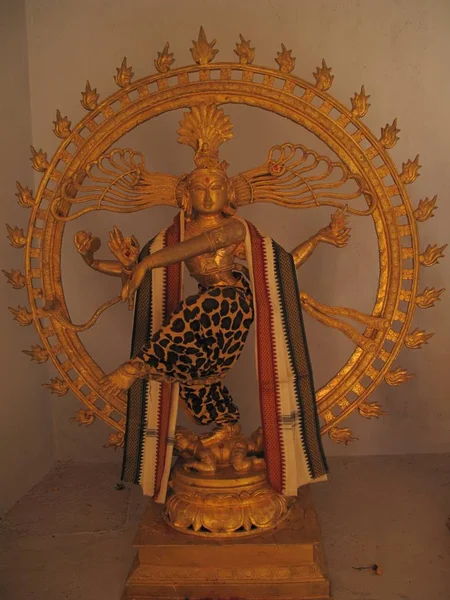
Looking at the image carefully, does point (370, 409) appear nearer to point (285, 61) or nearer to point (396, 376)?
point (396, 376)

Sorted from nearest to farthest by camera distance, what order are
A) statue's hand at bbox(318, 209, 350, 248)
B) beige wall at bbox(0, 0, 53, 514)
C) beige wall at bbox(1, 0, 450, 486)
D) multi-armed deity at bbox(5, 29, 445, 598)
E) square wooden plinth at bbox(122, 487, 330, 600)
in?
1. square wooden plinth at bbox(122, 487, 330, 600)
2. multi-armed deity at bbox(5, 29, 445, 598)
3. statue's hand at bbox(318, 209, 350, 248)
4. beige wall at bbox(0, 0, 53, 514)
5. beige wall at bbox(1, 0, 450, 486)

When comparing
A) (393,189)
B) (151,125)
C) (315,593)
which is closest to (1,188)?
(151,125)

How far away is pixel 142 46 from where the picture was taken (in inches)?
109

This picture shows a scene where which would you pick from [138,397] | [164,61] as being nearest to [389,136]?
[164,61]

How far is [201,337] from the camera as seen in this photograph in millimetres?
1831

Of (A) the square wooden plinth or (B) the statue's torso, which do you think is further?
(B) the statue's torso

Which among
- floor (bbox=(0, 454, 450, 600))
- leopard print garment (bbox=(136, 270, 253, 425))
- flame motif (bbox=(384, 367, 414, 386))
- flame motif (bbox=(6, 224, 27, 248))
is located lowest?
floor (bbox=(0, 454, 450, 600))

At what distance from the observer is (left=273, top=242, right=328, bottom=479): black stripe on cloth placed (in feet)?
6.31

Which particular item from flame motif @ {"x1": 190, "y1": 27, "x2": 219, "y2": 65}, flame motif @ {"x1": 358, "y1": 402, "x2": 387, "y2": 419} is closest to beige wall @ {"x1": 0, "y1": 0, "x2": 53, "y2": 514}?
flame motif @ {"x1": 190, "y1": 27, "x2": 219, "y2": 65}

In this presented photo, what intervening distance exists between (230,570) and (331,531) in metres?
0.51

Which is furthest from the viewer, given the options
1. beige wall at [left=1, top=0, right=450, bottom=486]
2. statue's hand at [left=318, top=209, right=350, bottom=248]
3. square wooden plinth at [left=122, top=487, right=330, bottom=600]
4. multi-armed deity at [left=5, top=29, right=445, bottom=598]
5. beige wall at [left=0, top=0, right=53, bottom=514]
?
beige wall at [left=1, top=0, right=450, bottom=486]

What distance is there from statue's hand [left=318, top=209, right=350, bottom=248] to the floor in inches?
38.6

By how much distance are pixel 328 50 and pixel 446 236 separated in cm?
94

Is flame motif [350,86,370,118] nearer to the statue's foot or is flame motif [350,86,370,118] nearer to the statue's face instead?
the statue's face
